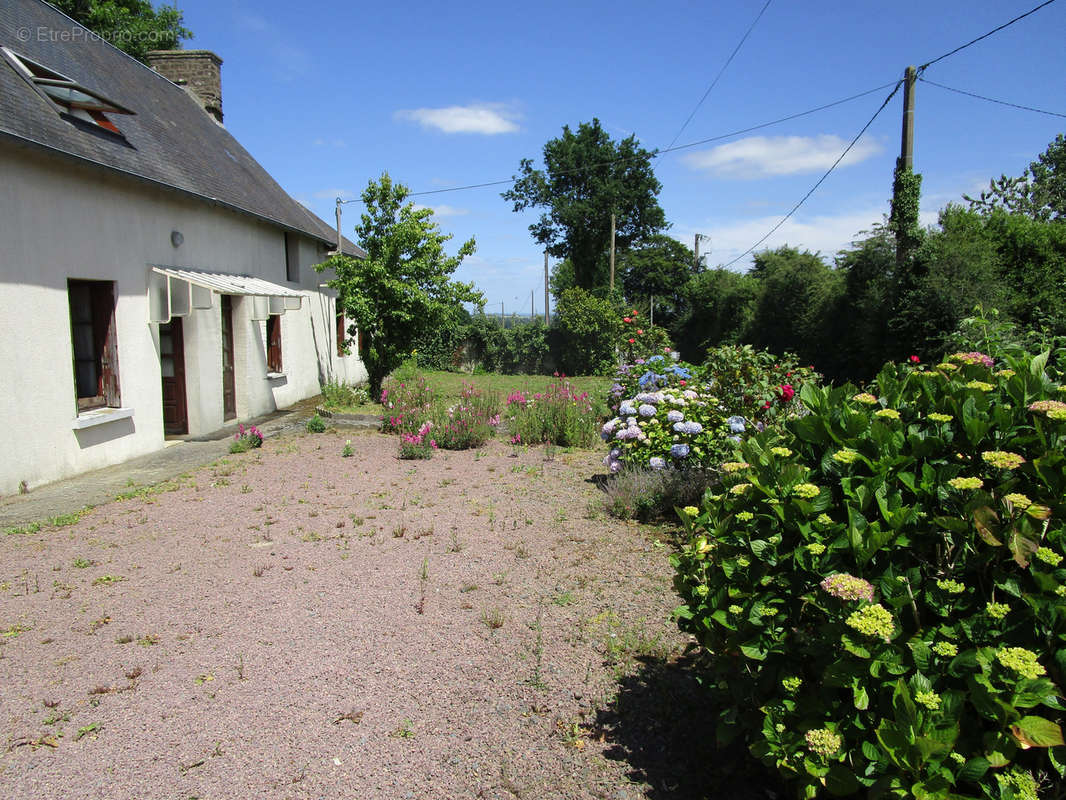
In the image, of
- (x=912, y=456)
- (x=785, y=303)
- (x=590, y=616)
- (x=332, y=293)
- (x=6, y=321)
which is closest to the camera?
(x=912, y=456)

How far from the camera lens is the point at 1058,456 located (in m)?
1.86

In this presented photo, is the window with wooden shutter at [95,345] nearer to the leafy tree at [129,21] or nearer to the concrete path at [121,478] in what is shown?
the concrete path at [121,478]

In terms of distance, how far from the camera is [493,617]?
159 inches

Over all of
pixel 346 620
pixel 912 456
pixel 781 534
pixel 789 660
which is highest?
pixel 912 456

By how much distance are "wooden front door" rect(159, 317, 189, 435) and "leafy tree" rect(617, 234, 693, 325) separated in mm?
35593

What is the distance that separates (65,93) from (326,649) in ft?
27.7

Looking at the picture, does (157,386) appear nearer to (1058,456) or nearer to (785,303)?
(1058,456)

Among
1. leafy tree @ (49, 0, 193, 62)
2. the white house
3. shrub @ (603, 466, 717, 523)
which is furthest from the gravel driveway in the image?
leafy tree @ (49, 0, 193, 62)

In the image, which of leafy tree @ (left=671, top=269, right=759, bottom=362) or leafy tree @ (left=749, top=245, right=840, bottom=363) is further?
leafy tree @ (left=671, top=269, right=759, bottom=362)

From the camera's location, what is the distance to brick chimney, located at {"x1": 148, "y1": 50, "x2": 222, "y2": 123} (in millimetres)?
15836

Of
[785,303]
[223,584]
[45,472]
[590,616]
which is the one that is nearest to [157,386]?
[45,472]

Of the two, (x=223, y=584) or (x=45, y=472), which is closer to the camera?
(x=223, y=584)

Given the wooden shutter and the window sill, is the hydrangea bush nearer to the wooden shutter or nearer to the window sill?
the window sill

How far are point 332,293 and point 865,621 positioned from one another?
1768cm
